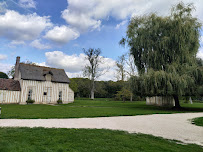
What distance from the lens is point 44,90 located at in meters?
22.3

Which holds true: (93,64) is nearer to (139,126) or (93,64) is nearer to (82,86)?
(82,86)

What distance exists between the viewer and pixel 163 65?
16062mm

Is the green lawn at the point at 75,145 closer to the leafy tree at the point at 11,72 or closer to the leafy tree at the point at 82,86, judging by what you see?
the leafy tree at the point at 82,86

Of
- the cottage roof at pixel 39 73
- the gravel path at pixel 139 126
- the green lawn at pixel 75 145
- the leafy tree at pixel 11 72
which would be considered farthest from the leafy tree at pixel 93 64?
the green lawn at pixel 75 145

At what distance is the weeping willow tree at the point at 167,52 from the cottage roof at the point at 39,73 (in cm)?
1216

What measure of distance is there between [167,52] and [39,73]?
1727cm

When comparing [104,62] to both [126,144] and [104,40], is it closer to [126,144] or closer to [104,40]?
[104,40]

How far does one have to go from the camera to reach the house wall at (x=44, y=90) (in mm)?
20648

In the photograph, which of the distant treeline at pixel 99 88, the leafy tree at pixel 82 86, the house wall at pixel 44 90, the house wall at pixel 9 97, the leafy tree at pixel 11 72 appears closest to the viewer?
the house wall at pixel 9 97

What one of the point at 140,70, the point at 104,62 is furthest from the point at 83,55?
the point at 140,70

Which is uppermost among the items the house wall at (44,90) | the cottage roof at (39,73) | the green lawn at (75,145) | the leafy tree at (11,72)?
the leafy tree at (11,72)

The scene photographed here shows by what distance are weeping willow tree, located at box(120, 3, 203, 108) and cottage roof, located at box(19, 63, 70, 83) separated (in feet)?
39.9

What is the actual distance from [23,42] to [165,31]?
13.7 m

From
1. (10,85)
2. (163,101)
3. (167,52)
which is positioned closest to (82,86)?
(10,85)
